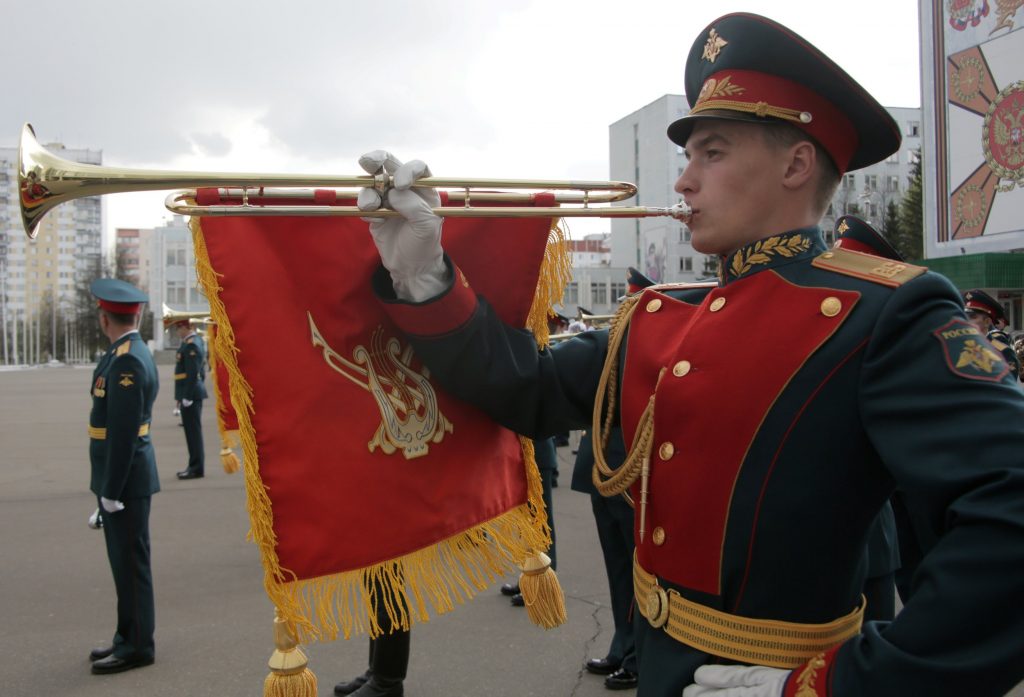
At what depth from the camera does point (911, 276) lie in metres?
1.46

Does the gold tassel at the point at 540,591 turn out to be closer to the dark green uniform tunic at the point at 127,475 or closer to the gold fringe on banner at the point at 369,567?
the gold fringe on banner at the point at 369,567

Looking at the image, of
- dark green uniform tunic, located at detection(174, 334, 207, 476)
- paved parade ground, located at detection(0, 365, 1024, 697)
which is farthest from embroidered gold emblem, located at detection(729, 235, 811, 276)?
dark green uniform tunic, located at detection(174, 334, 207, 476)

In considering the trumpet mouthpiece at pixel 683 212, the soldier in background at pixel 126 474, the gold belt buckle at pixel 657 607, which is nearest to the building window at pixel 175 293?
the soldier in background at pixel 126 474

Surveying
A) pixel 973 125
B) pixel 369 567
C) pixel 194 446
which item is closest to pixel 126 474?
pixel 369 567

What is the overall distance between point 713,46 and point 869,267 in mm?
561

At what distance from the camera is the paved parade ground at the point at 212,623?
4.11 m

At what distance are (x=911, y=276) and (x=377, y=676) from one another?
298cm

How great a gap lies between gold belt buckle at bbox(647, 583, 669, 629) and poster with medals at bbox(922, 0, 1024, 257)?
23.9 feet

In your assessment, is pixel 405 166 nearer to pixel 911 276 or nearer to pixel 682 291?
pixel 682 291

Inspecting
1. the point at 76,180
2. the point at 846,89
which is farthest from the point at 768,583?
the point at 76,180

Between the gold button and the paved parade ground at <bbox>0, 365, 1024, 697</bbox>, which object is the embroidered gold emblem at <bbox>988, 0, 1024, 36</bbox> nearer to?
the paved parade ground at <bbox>0, 365, 1024, 697</bbox>

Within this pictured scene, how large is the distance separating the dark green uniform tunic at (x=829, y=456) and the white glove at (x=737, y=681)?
0.07m

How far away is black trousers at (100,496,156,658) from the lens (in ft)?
14.4

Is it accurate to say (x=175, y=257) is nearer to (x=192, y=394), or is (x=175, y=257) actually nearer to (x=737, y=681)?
(x=192, y=394)
